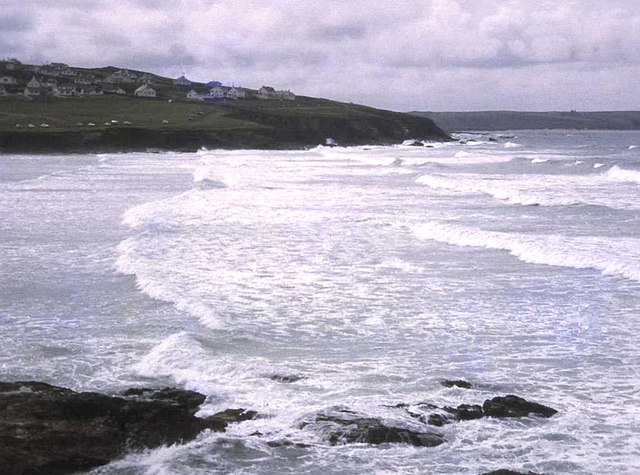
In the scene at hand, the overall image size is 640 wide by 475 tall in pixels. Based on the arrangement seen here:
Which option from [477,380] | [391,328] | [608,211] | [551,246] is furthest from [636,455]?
[608,211]

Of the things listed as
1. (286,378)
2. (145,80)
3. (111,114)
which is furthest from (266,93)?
(286,378)

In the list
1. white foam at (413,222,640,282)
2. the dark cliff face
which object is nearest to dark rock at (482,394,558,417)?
white foam at (413,222,640,282)

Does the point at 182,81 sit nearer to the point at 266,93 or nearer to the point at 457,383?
Answer: the point at 266,93

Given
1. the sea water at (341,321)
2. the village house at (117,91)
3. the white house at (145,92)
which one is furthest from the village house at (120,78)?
the sea water at (341,321)

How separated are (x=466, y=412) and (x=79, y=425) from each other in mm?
4070

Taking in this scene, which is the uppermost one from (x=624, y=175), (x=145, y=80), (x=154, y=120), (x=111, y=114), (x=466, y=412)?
(x=145, y=80)

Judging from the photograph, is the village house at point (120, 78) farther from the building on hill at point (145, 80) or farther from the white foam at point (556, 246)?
the white foam at point (556, 246)

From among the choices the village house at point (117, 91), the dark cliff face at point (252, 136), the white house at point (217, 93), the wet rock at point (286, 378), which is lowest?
the wet rock at point (286, 378)

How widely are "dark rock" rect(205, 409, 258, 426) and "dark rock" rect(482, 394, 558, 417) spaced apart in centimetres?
258

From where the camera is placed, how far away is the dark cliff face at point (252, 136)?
81.9m

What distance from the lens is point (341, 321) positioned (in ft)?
45.2

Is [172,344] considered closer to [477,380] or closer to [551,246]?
[477,380]

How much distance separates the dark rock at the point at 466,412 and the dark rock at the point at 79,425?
2580mm

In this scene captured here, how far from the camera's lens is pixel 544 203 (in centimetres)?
3253
